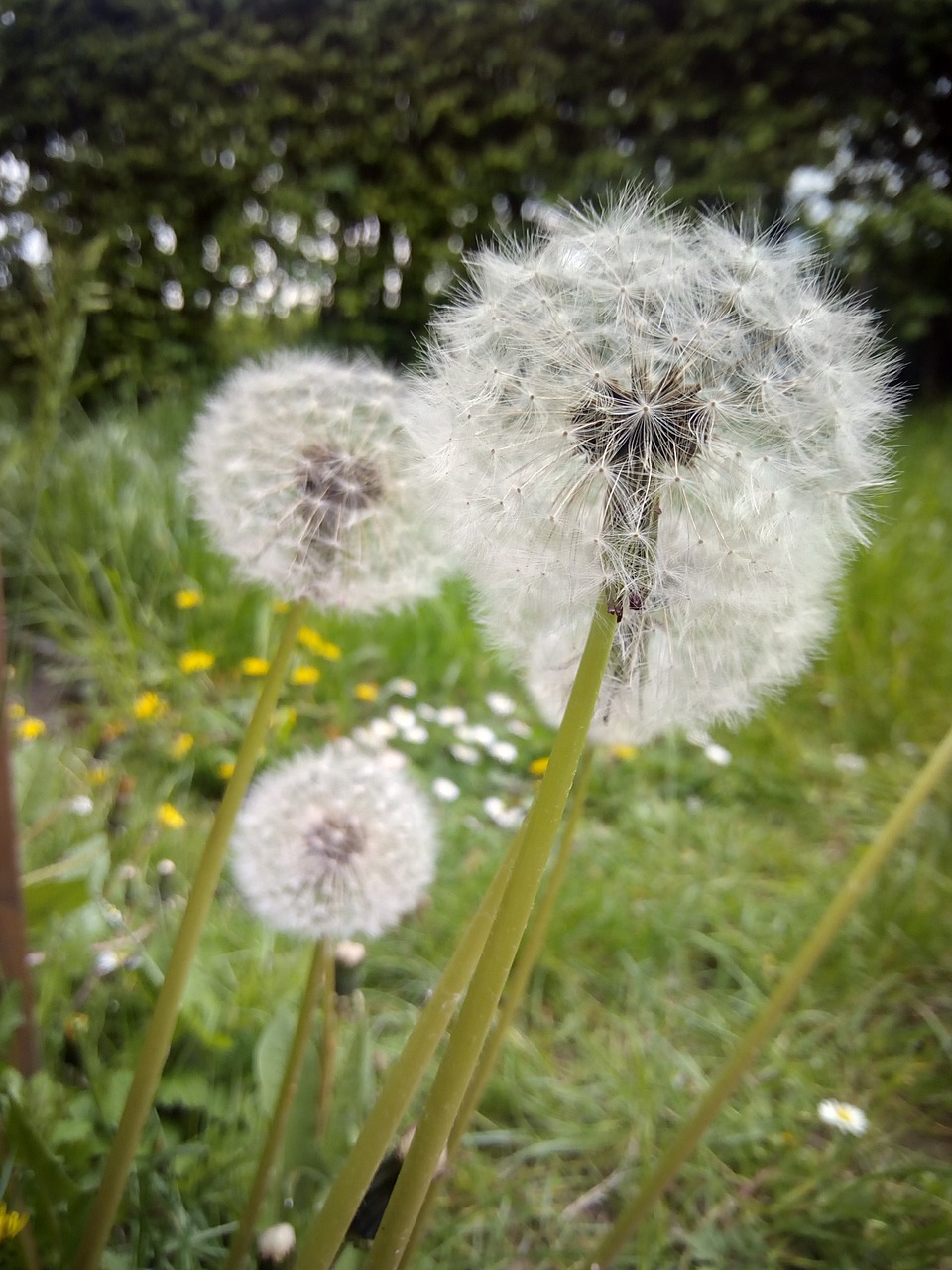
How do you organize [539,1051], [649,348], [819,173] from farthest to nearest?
[819,173]
[539,1051]
[649,348]

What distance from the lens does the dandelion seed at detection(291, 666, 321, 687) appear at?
118 inches

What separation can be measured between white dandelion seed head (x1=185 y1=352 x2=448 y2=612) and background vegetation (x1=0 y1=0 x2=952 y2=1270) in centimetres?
14

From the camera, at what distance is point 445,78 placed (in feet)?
17.8

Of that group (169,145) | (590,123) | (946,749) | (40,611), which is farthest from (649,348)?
(590,123)

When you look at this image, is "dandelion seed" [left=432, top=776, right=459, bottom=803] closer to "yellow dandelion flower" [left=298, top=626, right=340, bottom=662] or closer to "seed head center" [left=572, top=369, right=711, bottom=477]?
"yellow dandelion flower" [left=298, top=626, right=340, bottom=662]

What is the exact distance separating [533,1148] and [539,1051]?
0.28m

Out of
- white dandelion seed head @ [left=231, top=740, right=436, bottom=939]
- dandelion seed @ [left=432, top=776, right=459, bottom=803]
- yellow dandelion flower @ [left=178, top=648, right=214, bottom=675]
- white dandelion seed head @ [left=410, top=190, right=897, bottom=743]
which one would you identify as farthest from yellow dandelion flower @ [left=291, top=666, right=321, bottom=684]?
white dandelion seed head @ [left=410, top=190, right=897, bottom=743]

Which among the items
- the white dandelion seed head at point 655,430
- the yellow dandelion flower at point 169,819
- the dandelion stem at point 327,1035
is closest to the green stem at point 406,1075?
the white dandelion seed head at point 655,430

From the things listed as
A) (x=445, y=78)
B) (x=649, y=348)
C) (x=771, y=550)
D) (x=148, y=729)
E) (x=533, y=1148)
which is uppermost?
(x=445, y=78)

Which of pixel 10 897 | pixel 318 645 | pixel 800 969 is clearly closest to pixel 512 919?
pixel 800 969

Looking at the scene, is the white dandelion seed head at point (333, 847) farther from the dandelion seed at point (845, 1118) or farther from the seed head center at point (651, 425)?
the dandelion seed at point (845, 1118)

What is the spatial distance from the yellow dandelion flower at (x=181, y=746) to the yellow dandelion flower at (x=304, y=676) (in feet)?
1.32

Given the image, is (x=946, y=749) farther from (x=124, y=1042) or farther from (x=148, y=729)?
(x=148, y=729)

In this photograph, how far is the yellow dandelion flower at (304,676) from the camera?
2990 millimetres
